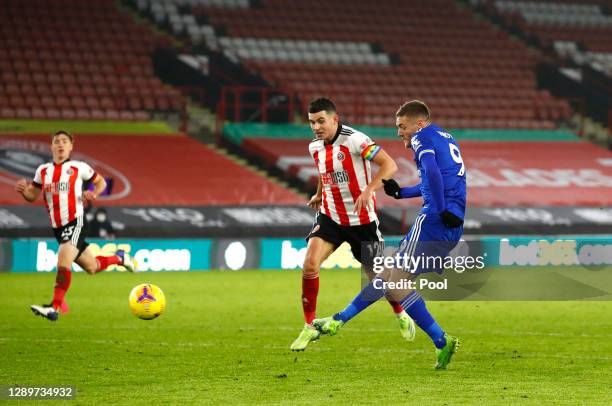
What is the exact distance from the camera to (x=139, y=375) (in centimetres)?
784

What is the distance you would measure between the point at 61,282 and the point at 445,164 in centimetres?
505

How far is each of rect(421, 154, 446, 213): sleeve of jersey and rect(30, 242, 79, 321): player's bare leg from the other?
15.6 ft

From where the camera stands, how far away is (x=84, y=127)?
80.9 ft

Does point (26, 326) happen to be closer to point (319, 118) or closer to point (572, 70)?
point (319, 118)

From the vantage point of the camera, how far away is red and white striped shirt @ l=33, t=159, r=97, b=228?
38.9 feet

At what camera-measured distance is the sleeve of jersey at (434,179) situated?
781cm

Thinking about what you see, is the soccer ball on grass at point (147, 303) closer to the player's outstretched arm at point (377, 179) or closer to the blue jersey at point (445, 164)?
the player's outstretched arm at point (377, 179)

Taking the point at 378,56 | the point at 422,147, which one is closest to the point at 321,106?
the point at 422,147

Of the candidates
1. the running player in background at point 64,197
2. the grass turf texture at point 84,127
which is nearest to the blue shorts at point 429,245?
the running player in background at point 64,197

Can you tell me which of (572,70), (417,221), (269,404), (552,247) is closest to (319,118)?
(417,221)

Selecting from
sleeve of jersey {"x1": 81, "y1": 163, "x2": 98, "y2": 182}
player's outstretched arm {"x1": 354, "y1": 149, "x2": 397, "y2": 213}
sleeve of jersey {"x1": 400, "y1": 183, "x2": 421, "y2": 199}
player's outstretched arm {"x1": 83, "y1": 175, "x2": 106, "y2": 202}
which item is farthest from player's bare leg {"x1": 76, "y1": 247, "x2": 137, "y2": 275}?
sleeve of jersey {"x1": 400, "y1": 183, "x2": 421, "y2": 199}

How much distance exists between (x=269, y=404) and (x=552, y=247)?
45.8 feet

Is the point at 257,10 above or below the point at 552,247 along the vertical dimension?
above

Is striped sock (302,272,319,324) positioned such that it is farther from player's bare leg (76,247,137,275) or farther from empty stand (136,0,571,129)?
empty stand (136,0,571,129)
